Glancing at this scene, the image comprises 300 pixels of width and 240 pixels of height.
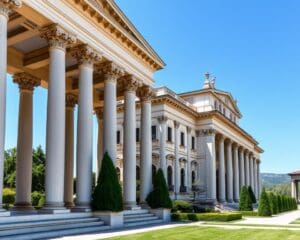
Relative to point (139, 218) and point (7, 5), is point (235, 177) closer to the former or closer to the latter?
point (139, 218)

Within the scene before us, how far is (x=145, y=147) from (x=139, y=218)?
6.01 metres

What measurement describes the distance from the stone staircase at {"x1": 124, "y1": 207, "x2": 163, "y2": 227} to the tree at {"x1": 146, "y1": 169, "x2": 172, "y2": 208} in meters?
0.78

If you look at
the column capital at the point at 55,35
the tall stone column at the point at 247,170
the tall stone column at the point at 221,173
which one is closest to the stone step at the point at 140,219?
the column capital at the point at 55,35

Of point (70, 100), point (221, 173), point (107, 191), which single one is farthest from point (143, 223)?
point (221, 173)

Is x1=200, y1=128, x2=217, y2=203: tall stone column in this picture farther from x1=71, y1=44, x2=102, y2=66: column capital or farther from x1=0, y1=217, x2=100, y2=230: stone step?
x1=0, y1=217, x2=100, y2=230: stone step

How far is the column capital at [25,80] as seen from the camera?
26.0m

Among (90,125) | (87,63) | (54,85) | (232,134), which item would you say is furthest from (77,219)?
(232,134)

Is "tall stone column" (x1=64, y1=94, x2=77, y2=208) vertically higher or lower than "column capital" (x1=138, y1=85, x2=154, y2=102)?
lower

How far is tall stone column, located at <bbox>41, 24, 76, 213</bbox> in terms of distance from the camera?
18.8 m

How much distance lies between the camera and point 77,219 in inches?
779

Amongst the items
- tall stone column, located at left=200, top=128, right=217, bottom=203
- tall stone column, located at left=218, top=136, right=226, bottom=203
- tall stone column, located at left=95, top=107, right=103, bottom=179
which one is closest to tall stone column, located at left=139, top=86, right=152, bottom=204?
tall stone column, located at left=95, top=107, right=103, bottom=179

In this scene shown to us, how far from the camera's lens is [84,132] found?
2227cm

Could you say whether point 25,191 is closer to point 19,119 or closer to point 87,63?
point 19,119

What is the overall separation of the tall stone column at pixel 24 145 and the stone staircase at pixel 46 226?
574 cm
